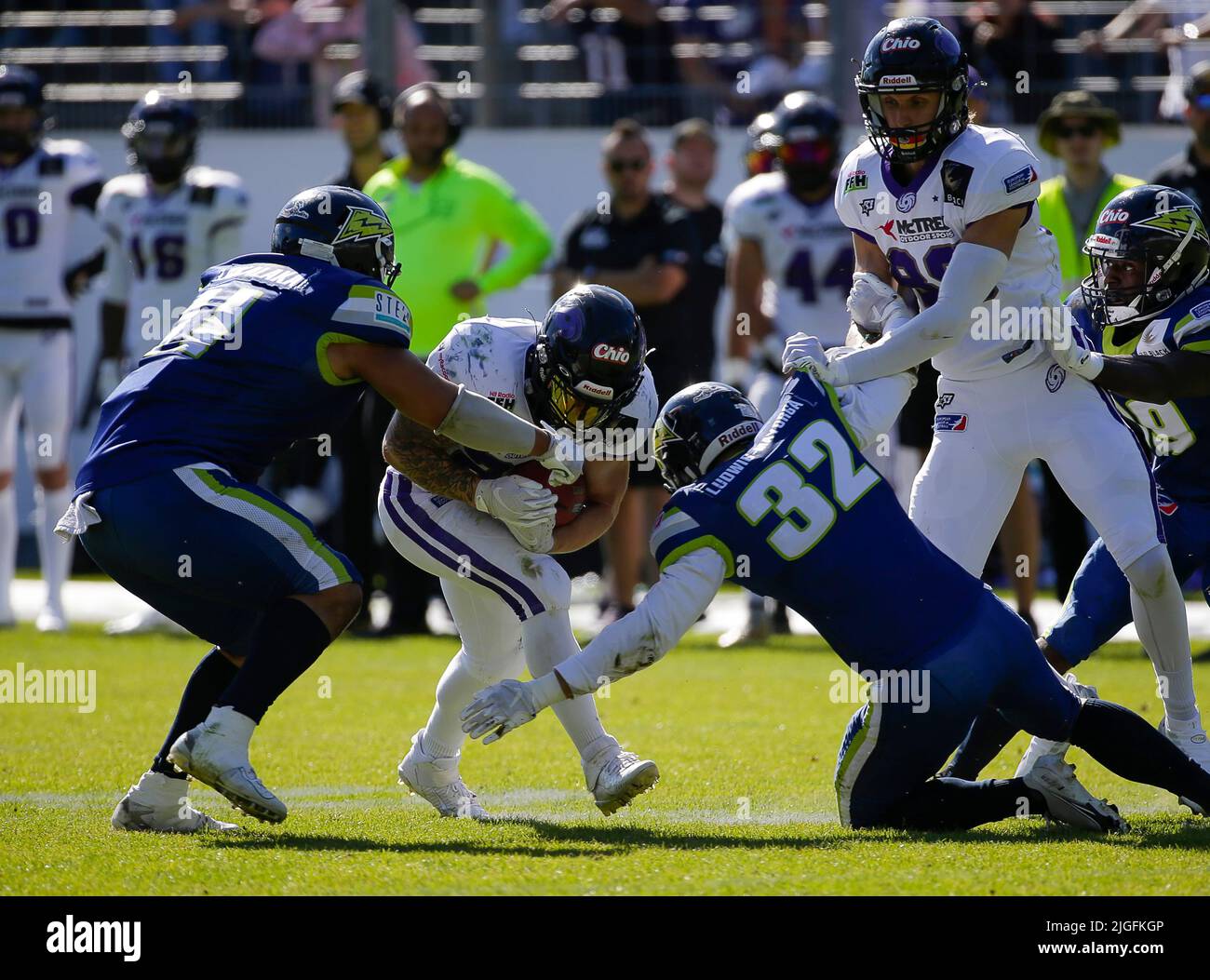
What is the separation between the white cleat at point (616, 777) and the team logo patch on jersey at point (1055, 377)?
166 cm

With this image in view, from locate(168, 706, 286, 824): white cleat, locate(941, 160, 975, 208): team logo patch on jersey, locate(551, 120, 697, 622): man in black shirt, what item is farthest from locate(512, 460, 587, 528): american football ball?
locate(551, 120, 697, 622): man in black shirt

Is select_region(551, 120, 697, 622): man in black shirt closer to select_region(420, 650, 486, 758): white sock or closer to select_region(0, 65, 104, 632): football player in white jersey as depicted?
select_region(0, 65, 104, 632): football player in white jersey

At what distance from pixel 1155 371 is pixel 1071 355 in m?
0.32

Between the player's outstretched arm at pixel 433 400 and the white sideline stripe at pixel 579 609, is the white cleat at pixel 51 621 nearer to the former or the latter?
the white sideline stripe at pixel 579 609

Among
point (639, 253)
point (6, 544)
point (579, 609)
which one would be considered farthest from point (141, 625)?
point (639, 253)

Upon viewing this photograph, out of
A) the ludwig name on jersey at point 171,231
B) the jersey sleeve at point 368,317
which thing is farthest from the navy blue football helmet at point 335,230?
the ludwig name on jersey at point 171,231

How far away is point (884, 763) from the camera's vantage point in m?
4.53

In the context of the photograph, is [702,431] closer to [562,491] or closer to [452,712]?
[562,491]

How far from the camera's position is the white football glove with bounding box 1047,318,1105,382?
5125 mm

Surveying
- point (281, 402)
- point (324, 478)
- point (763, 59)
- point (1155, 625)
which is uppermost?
point (763, 59)
